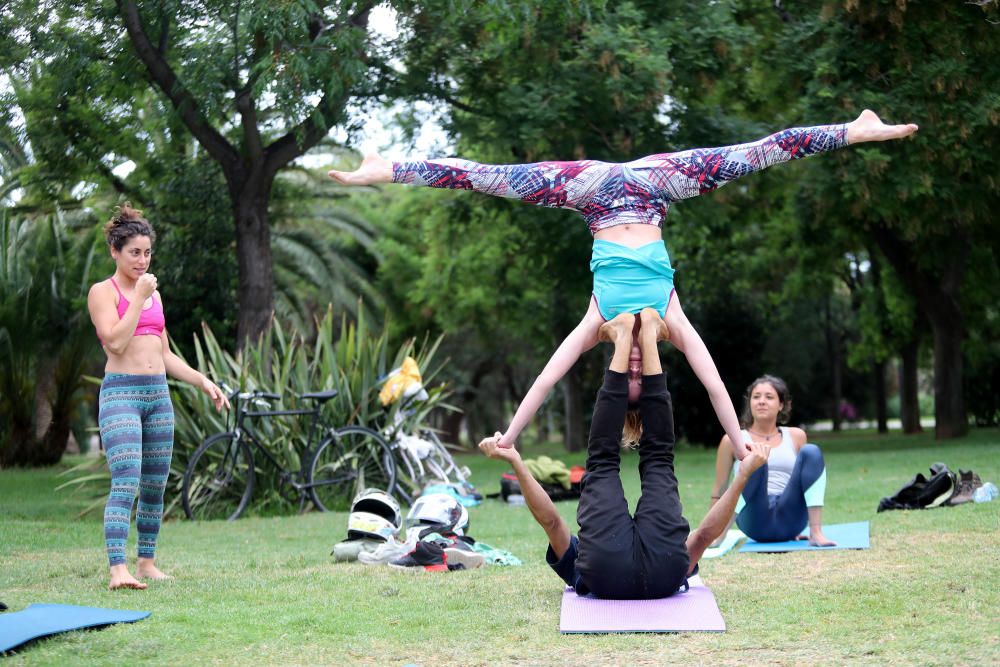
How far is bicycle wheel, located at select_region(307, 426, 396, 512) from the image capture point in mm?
11305

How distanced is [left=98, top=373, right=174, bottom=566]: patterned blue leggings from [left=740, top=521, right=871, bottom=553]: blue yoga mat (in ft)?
11.5

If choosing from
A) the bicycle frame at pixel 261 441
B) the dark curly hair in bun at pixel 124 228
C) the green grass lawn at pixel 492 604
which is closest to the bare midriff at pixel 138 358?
the dark curly hair in bun at pixel 124 228

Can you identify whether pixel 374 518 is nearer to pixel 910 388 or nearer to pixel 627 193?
pixel 627 193

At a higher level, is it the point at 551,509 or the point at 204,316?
the point at 204,316

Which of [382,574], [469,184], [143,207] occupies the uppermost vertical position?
[143,207]

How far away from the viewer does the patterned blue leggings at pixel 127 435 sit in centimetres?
598

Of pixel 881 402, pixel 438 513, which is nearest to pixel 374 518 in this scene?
pixel 438 513

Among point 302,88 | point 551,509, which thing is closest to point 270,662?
point 551,509

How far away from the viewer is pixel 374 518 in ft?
24.7

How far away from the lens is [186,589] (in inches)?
234

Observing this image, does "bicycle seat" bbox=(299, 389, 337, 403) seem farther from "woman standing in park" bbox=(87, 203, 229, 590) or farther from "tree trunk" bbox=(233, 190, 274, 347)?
"woman standing in park" bbox=(87, 203, 229, 590)

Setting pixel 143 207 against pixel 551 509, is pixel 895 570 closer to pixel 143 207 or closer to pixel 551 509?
pixel 551 509

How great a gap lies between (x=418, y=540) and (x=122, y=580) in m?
1.77

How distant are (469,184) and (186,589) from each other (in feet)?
8.43
